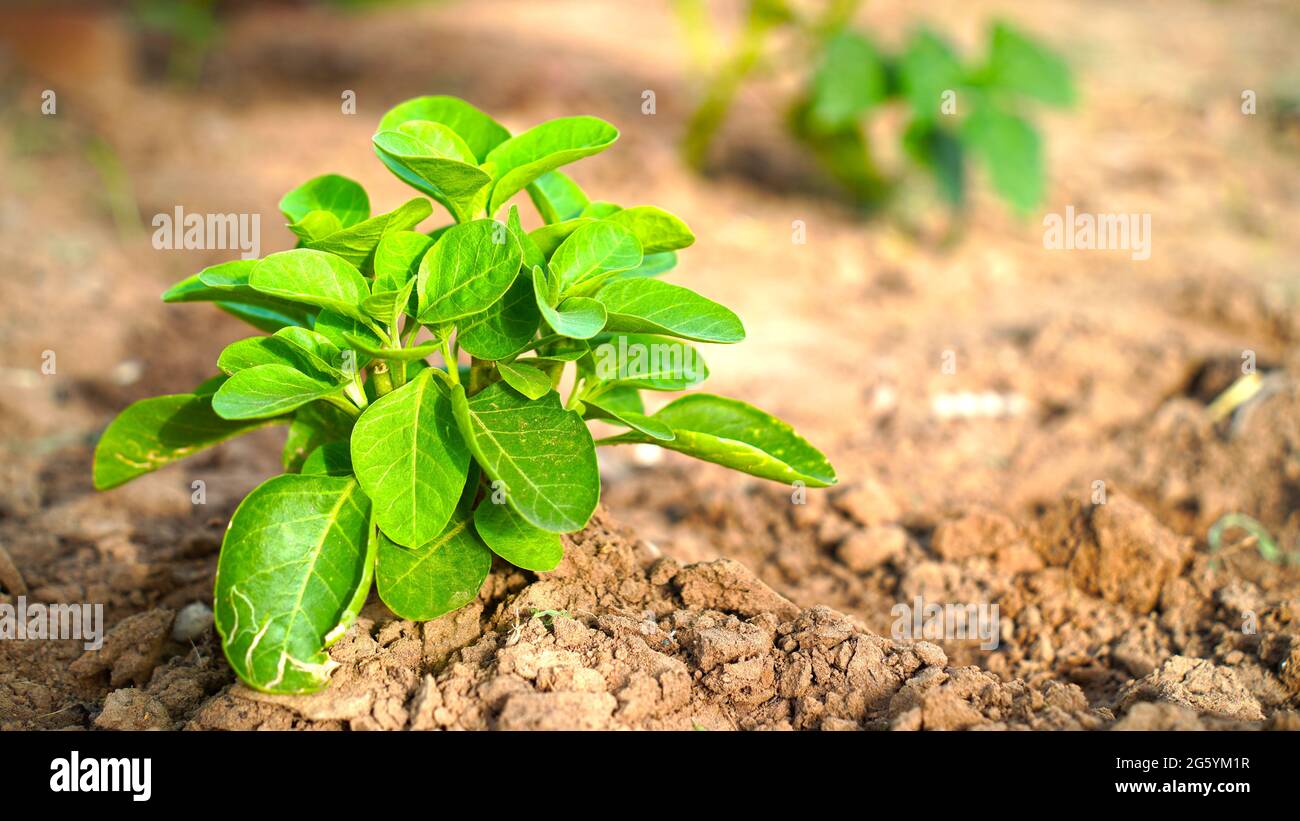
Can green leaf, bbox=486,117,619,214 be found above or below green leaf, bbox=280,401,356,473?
above

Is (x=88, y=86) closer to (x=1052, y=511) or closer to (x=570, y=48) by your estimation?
(x=570, y=48)

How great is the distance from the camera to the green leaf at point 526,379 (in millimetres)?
1763

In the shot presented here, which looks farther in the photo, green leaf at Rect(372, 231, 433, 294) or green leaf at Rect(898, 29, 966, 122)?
green leaf at Rect(898, 29, 966, 122)

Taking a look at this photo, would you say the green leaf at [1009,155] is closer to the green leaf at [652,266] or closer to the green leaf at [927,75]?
the green leaf at [927,75]

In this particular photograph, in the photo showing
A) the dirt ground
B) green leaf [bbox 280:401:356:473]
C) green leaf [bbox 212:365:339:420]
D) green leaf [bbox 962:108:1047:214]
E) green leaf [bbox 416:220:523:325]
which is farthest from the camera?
green leaf [bbox 962:108:1047:214]

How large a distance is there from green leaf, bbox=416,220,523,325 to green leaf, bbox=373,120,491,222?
7cm

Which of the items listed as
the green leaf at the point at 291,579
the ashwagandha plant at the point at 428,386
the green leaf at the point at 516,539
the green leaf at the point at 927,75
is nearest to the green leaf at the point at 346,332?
the ashwagandha plant at the point at 428,386

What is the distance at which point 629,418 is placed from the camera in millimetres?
1866

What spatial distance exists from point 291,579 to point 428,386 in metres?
0.37

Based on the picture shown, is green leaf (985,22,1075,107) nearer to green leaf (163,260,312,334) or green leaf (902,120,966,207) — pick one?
green leaf (902,120,966,207)

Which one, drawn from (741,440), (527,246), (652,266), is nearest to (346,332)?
(527,246)

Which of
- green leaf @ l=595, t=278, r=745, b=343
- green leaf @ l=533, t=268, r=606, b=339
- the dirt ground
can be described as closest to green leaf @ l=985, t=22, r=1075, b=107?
the dirt ground

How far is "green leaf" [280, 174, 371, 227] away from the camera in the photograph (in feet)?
6.47
